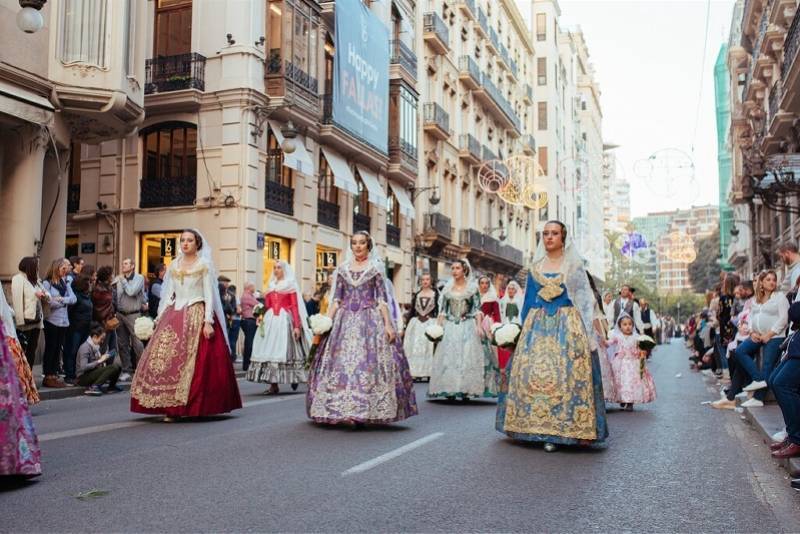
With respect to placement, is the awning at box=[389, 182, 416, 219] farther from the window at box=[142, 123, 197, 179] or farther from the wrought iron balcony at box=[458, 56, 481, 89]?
the window at box=[142, 123, 197, 179]

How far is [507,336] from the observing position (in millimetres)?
7473

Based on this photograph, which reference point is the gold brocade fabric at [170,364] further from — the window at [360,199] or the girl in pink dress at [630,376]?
the window at [360,199]

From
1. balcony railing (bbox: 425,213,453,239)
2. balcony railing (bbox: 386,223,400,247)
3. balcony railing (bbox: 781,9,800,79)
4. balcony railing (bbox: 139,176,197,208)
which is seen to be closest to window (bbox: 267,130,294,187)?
balcony railing (bbox: 139,176,197,208)

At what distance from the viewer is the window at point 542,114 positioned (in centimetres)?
6412

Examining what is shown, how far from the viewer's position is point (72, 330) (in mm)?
13398

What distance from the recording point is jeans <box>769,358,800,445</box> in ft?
20.2

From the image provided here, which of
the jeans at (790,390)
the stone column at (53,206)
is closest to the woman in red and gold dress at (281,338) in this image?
the stone column at (53,206)

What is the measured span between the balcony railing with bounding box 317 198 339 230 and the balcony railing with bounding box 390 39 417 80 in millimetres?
7216

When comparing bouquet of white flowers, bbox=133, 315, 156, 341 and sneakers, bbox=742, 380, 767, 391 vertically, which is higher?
bouquet of white flowers, bbox=133, 315, 156, 341

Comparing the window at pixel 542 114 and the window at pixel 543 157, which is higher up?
the window at pixel 542 114

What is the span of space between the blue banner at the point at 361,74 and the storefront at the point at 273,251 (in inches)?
162

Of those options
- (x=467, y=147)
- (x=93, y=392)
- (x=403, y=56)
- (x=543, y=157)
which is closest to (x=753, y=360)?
(x=93, y=392)

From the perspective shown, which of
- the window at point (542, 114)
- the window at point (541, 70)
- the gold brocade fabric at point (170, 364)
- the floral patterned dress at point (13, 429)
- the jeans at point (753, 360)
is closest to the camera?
the floral patterned dress at point (13, 429)

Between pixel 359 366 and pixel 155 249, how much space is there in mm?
17289
